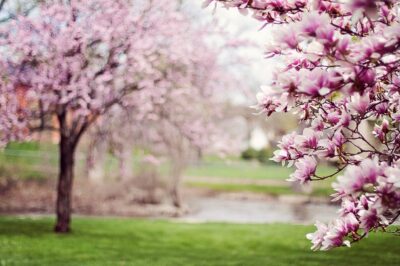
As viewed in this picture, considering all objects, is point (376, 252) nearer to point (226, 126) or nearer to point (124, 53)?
point (124, 53)

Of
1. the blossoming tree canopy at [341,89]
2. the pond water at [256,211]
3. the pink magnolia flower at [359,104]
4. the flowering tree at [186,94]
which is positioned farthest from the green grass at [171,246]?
the pink magnolia flower at [359,104]

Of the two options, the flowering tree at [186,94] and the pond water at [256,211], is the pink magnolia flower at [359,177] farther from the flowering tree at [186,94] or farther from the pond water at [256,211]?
the pond water at [256,211]

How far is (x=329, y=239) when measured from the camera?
9.69 feet

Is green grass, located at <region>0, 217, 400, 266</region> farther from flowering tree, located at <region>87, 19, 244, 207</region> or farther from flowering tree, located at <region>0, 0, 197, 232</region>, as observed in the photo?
flowering tree, located at <region>0, 0, 197, 232</region>

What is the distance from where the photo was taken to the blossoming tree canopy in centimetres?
241

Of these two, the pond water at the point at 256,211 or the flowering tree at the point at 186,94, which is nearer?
the flowering tree at the point at 186,94

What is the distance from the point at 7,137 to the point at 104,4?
2616 mm

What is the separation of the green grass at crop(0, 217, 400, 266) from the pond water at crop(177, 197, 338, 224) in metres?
4.76

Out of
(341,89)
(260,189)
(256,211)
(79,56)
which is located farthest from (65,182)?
(260,189)

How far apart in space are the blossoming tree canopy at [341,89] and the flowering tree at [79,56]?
18.0ft

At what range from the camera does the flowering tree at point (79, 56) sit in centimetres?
831

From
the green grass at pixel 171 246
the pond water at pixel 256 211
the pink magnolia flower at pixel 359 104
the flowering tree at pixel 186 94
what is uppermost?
the flowering tree at pixel 186 94

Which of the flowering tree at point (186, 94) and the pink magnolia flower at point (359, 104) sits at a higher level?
the flowering tree at point (186, 94)

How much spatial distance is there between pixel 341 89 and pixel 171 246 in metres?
8.01
